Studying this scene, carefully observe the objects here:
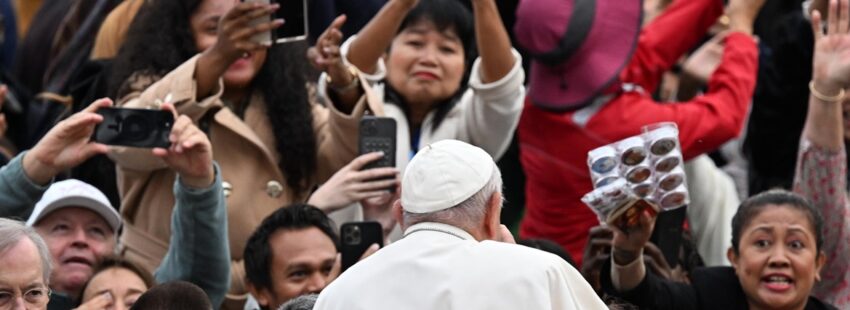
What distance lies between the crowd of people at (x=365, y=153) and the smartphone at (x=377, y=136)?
0.03 m

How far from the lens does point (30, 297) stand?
637 centimetres

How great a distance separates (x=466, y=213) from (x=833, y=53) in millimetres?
2904

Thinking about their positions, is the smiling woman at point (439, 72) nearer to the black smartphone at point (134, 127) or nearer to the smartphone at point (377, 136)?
the smartphone at point (377, 136)

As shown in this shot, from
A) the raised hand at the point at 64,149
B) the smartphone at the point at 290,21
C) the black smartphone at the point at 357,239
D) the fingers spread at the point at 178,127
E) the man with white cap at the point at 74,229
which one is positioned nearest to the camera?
the raised hand at the point at 64,149

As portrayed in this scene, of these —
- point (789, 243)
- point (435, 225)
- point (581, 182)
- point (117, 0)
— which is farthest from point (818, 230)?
point (117, 0)

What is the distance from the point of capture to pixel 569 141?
353 inches

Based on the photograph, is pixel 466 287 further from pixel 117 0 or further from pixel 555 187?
pixel 117 0

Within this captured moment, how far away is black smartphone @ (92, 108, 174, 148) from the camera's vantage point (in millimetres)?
7543

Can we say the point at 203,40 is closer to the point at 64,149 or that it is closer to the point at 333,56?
the point at 333,56

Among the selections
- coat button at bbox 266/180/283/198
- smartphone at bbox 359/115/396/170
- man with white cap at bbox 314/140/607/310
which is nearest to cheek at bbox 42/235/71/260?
coat button at bbox 266/180/283/198

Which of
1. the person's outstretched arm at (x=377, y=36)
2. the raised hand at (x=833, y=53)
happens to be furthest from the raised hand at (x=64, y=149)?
the raised hand at (x=833, y=53)

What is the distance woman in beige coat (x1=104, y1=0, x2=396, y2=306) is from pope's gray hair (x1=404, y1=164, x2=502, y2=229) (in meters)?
2.17

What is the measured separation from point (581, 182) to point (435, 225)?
3172mm

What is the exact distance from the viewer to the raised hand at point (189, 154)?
7.38m
